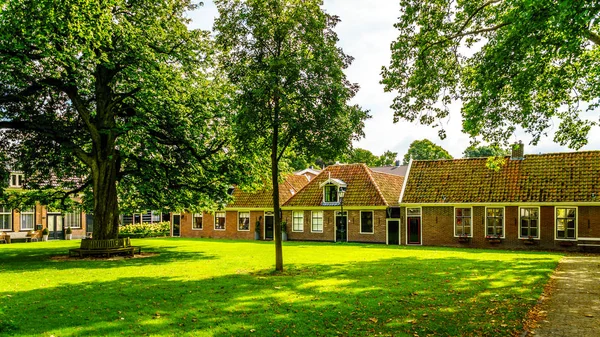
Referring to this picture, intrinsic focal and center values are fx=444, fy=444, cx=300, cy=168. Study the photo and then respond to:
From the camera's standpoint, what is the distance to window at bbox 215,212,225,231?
39.9 m

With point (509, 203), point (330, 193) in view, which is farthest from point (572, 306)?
point (330, 193)

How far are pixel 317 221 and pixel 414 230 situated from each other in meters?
7.77

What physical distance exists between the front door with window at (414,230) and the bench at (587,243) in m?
9.45

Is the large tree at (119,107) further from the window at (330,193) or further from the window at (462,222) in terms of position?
the window at (462,222)

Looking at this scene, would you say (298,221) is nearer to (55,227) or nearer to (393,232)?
(393,232)

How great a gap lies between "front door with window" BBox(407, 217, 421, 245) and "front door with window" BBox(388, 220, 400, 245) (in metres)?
0.89

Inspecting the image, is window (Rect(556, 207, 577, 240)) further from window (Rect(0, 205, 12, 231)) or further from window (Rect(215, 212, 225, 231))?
window (Rect(0, 205, 12, 231))

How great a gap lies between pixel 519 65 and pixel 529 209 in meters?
18.1

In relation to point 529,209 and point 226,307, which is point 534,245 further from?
point 226,307

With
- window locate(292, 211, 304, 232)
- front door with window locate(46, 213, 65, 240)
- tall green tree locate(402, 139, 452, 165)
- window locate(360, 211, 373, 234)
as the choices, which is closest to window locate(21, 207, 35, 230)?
front door with window locate(46, 213, 65, 240)

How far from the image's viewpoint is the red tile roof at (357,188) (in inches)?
1309

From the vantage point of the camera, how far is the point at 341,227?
33719mm

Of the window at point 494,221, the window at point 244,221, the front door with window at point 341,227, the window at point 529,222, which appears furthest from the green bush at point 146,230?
the window at point 529,222

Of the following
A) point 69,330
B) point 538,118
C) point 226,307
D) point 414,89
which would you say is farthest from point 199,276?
point 538,118
